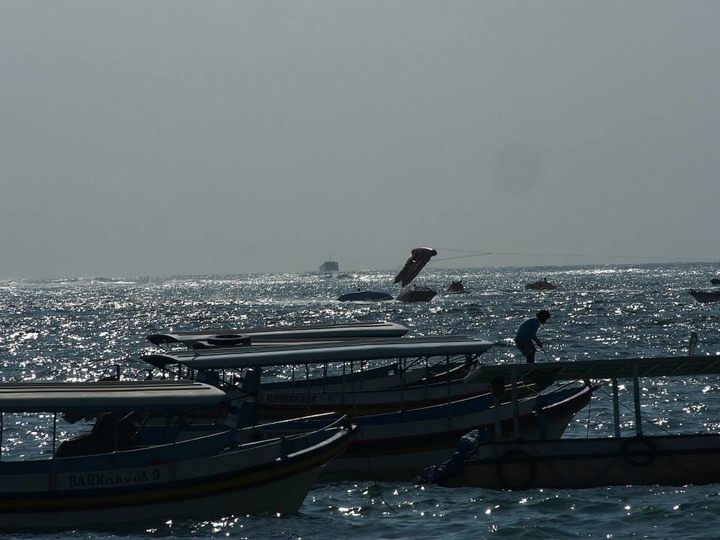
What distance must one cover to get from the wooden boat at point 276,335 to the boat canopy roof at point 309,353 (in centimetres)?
205

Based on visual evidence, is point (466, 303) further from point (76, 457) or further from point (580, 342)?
point (76, 457)

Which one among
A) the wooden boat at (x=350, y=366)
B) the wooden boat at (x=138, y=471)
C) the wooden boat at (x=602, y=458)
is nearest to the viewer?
the wooden boat at (x=138, y=471)

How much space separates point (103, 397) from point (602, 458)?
9635 millimetres

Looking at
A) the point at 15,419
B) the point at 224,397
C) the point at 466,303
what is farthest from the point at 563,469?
the point at 466,303

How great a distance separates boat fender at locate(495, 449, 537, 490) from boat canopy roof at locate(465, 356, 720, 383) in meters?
1.55

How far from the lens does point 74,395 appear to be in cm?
1875

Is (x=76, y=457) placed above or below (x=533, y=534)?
above

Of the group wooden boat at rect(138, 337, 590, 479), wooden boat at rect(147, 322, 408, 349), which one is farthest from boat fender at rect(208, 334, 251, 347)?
wooden boat at rect(138, 337, 590, 479)

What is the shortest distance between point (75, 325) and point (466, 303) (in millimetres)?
44075

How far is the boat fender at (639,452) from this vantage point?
21.5 meters

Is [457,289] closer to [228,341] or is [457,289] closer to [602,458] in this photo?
[228,341]

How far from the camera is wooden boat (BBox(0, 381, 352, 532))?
18781 mm

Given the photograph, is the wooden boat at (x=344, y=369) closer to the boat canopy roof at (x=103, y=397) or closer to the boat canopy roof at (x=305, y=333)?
the boat canopy roof at (x=305, y=333)

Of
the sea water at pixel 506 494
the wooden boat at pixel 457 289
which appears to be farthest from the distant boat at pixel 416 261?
the sea water at pixel 506 494
